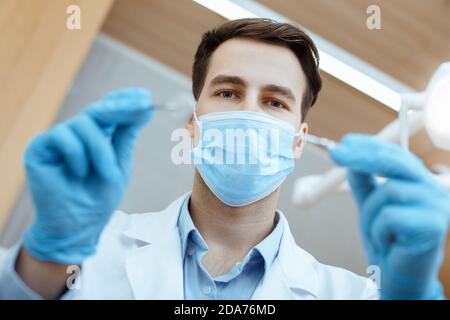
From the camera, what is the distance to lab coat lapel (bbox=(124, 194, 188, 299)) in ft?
2.59

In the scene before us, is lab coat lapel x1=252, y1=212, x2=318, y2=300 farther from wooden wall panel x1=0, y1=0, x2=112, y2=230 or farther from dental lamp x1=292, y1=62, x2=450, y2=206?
wooden wall panel x1=0, y1=0, x2=112, y2=230

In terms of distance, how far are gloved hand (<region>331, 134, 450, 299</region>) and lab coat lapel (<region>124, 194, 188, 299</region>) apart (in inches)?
13.8

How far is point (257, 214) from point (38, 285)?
42cm

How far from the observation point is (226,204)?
2.85ft

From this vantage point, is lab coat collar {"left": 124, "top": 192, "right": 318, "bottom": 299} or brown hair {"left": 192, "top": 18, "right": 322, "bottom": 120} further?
brown hair {"left": 192, "top": 18, "right": 322, "bottom": 120}

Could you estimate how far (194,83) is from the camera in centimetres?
103

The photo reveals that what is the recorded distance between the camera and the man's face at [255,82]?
2.91 ft

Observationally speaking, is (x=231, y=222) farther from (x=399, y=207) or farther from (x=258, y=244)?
(x=399, y=207)

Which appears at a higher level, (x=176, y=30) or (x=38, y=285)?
(x=176, y=30)

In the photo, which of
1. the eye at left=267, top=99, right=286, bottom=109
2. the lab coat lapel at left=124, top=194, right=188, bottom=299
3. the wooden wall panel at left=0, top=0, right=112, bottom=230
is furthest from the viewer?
the wooden wall panel at left=0, top=0, right=112, bottom=230

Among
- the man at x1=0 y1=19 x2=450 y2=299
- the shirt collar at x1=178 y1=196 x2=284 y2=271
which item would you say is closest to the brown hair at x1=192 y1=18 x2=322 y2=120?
the man at x1=0 y1=19 x2=450 y2=299

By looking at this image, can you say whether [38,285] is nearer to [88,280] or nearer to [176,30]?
[88,280]

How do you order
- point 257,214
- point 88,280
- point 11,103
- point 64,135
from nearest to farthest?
point 64,135
point 88,280
point 257,214
point 11,103

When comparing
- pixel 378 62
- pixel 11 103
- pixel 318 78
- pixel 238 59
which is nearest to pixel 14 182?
pixel 11 103
